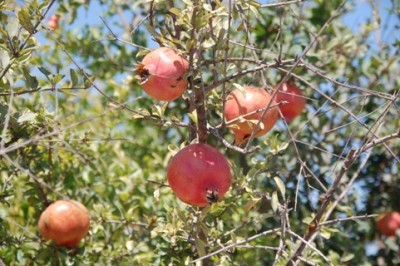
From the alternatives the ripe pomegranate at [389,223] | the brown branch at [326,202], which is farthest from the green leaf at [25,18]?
the ripe pomegranate at [389,223]

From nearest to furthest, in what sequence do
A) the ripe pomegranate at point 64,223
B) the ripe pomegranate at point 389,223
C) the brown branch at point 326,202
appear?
the brown branch at point 326,202, the ripe pomegranate at point 64,223, the ripe pomegranate at point 389,223

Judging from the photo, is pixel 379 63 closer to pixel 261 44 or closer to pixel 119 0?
pixel 261 44

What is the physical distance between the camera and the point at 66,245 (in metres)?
2.16

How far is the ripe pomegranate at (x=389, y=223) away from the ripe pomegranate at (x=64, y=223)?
4.00 ft

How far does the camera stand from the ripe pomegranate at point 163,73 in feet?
5.18

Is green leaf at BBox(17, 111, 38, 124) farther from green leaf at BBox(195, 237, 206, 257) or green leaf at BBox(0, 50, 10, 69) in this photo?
green leaf at BBox(195, 237, 206, 257)

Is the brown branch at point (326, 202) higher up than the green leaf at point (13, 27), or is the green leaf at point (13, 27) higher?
the green leaf at point (13, 27)

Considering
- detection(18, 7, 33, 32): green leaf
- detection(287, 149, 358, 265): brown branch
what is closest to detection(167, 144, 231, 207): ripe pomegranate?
detection(287, 149, 358, 265): brown branch

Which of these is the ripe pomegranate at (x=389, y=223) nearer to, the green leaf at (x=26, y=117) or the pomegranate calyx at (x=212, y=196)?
the pomegranate calyx at (x=212, y=196)

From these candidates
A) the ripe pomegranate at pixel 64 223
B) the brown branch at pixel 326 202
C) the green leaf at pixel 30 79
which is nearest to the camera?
the brown branch at pixel 326 202

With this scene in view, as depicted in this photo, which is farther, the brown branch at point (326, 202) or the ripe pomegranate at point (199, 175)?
the brown branch at point (326, 202)

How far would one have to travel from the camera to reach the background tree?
1.69 metres

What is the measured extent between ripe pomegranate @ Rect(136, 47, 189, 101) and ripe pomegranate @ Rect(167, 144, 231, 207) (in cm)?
14

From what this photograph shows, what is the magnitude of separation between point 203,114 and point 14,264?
2.80 ft
